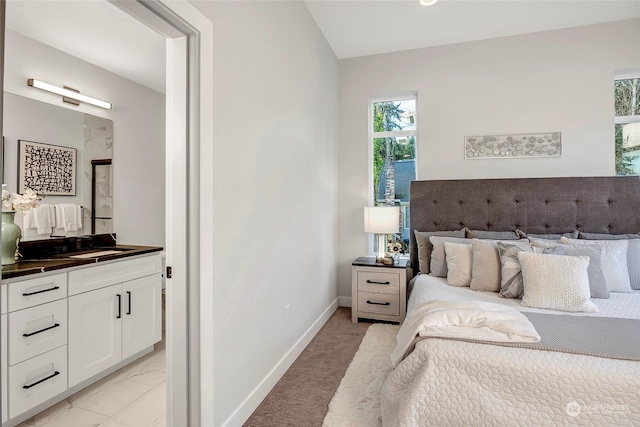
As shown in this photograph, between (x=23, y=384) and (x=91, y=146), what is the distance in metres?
2.00

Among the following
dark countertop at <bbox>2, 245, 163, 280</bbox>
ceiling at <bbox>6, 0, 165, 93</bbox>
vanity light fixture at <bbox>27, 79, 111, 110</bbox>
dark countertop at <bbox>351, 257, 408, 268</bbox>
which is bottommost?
dark countertop at <bbox>351, 257, 408, 268</bbox>

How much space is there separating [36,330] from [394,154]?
3.44 metres

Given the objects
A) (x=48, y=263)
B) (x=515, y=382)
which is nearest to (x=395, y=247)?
(x=515, y=382)

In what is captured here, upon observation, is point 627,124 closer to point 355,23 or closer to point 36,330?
point 355,23

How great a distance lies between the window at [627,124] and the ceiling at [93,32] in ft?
14.0

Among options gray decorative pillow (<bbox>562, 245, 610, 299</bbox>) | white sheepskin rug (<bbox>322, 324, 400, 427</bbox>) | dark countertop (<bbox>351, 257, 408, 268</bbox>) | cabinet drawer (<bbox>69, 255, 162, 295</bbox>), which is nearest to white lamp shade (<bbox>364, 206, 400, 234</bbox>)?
dark countertop (<bbox>351, 257, 408, 268</bbox>)

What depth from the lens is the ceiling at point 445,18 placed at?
287 centimetres

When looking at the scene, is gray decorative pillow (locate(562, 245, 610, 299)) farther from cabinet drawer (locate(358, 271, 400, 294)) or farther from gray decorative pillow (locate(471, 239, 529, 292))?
cabinet drawer (locate(358, 271, 400, 294))

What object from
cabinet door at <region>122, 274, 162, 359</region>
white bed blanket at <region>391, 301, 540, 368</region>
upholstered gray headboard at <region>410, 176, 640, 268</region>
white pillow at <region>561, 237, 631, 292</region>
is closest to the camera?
white bed blanket at <region>391, 301, 540, 368</region>

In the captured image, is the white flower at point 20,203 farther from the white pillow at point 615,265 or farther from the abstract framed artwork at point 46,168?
the white pillow at point 615,265

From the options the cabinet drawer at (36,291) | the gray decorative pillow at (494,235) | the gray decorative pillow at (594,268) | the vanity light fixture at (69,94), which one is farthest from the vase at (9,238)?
the gray decorative pillow at (594,268)

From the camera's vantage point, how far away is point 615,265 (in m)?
2.48

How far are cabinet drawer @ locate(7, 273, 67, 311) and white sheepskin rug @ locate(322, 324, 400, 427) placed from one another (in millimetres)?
1800

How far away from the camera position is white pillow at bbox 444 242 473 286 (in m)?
2.69
